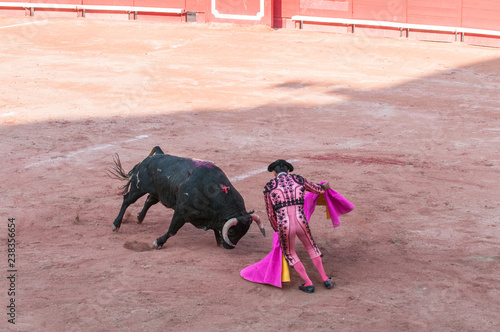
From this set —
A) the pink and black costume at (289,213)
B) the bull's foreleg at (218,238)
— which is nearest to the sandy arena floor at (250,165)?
the bull's foreleg at (218,238)

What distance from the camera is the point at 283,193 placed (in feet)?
16.8

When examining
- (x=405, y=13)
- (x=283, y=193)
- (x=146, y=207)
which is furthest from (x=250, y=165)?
(x=405, y=13)

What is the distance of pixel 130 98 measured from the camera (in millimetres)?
12602

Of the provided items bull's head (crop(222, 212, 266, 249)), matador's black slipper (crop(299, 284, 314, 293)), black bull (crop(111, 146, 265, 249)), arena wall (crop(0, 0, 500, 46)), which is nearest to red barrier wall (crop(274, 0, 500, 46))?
arena wall (crop(0, 0, 500, 46))

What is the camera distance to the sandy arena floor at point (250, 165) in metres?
4.80

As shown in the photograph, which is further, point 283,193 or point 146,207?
point 146,207

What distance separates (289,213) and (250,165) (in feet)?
12.1

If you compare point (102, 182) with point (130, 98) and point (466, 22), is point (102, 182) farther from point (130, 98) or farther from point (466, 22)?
point (466, 22)

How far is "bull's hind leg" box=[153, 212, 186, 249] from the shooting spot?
5.79 m

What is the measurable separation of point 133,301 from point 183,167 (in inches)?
60.7

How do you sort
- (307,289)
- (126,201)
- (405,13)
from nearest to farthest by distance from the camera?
(307,289) → (126,201) → (405,13)

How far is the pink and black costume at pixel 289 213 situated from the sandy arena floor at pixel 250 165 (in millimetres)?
324

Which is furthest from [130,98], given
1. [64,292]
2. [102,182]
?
[64,292]

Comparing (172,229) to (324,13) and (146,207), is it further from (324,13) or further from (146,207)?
(324,13)
